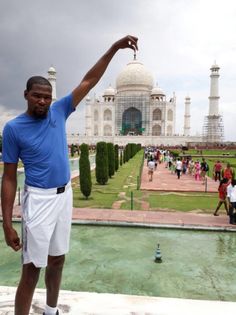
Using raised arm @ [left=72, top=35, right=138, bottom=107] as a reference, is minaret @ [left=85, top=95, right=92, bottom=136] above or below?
above

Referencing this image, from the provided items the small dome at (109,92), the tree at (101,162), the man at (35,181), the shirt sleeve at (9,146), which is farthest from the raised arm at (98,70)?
the small dome at (109,92)

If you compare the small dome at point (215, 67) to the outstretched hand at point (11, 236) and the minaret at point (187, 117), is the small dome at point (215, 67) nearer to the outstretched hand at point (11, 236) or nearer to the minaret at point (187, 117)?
Answer: the minaret at point (187, 117)

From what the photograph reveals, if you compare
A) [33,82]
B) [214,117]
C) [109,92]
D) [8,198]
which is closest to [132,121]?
[109,92]

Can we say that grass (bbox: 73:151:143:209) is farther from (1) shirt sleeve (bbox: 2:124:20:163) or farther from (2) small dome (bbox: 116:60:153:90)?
(2) small dome (bbox: 116:60:153:90)

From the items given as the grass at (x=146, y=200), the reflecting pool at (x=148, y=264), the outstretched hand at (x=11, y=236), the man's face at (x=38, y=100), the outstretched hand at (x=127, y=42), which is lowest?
the grass at (x=146, y=200)

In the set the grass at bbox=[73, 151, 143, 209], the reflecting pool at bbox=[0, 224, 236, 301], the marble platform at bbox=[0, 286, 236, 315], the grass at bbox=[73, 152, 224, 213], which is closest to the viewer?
the marble platform at bbox=[0, 286, 236, 315]

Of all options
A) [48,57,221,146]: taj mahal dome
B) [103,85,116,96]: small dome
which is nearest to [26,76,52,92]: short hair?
[48,57,221,146]: taj mahal dome

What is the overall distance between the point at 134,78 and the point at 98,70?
6068 centimetres

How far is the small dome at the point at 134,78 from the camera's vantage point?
61.0 m

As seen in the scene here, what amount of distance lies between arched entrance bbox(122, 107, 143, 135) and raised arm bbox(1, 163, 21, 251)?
61141mm

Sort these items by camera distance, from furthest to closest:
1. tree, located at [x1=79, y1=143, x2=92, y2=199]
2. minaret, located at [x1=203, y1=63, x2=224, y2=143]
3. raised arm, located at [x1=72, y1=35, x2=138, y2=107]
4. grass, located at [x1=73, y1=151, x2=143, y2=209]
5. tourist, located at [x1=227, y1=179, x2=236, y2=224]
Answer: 1. minaret, located at [x1=203, y1=63, x2=224, y2=143]
2. tree, located at [x1=79, y1=143, x2=92, y2=199]
3. grass, located at [x1=73, y1=151, x2=143, y2=209]
4. tourist, located at [x1=227, y1=179, x2=236, y2=224]
5. raised arm, located at [x1=72, y1=35, x2=138, y2=107]

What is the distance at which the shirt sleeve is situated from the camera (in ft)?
5.70

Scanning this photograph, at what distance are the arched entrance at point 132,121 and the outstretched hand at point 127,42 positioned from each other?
2390 inches

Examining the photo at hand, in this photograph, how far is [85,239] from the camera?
557 cm
